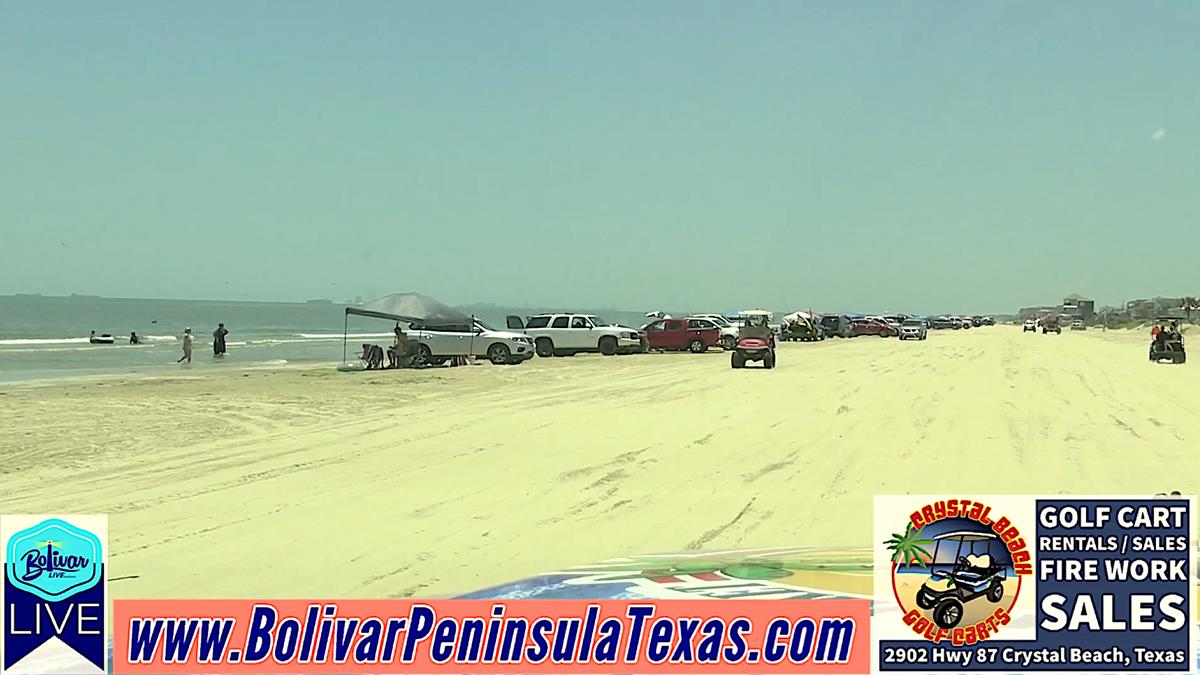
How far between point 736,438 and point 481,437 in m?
3.44

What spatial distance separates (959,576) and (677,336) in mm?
38120

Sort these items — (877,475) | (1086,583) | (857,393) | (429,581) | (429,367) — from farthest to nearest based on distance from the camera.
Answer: (429,367), (857,393), (877,475), (429,581), (1086,583)

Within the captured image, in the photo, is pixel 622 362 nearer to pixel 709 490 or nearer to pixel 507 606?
pixel 709 490

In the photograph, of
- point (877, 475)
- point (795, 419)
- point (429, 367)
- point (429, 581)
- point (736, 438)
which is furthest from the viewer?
point (429, 367)

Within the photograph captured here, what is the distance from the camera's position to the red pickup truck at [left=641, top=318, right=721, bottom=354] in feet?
140

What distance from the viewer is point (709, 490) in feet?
32.6

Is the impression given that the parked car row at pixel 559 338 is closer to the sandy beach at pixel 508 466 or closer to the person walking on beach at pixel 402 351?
the person walking on beach at pixel 402 351

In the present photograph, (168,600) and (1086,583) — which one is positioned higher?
(1086,583)

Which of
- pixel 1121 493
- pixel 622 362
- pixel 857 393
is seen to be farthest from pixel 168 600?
pixel 622 362

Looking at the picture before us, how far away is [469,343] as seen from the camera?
3231cm

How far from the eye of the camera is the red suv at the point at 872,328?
7544 centimetres

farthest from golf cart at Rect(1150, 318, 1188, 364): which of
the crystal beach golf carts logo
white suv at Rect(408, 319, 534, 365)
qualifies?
the crystal beach golf carts logo

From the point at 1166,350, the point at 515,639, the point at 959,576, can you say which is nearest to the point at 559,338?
the point at 1166,350

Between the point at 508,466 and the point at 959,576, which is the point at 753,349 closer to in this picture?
the point at 508,466
